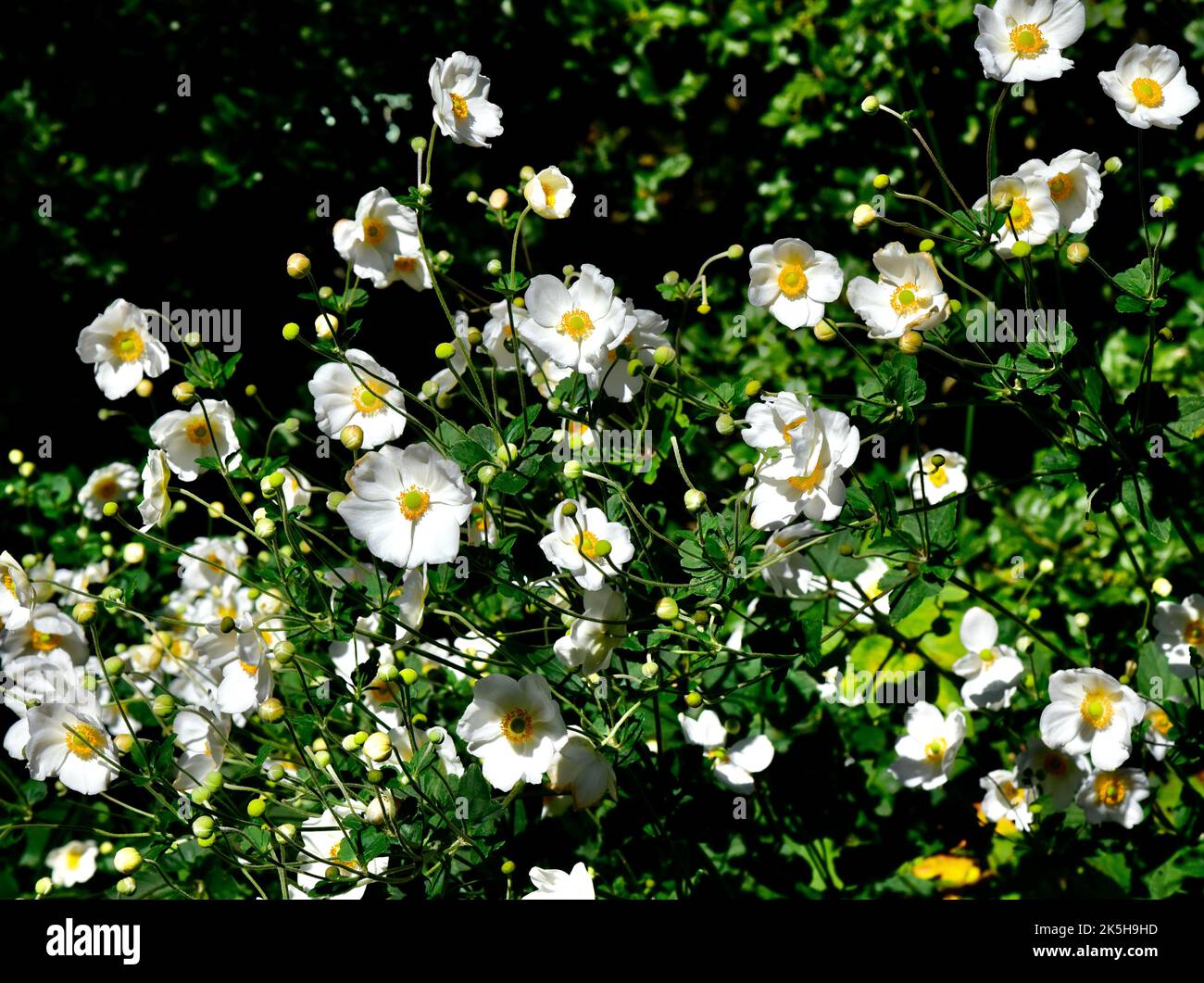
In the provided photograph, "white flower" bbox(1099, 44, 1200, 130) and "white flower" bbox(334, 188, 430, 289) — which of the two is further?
"white flower" bbox(334, 188, 430, 289)

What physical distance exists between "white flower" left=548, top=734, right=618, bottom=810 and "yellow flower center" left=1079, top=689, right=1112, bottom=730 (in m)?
0.79

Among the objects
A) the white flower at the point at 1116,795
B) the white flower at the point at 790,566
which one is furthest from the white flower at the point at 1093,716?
the white flower at the point at 790,566

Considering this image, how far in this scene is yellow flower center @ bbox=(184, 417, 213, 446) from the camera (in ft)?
6.06

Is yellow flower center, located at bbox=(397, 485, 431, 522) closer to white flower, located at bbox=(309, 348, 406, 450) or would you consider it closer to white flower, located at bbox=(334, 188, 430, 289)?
white flower, located at bbox=(309, 348, 406, 450)

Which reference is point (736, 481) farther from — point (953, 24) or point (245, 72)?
point (245, 72)

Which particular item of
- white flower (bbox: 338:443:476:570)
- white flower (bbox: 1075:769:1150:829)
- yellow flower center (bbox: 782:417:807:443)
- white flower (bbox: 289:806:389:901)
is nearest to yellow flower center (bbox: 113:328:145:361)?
white flower (bbox: 338:443:476:570)

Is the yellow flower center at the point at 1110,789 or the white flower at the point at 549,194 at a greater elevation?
the white flower at the point at 549,194

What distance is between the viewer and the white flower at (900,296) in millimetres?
1690

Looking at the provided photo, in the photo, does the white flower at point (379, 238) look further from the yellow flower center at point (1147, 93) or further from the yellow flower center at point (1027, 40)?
the yellow flower center at point (1147, 93)

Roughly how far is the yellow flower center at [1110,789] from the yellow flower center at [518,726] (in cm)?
106

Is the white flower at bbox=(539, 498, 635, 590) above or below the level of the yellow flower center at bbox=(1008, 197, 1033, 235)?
below

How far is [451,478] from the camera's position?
1556 millimetres
